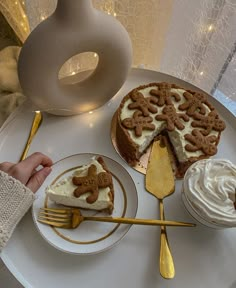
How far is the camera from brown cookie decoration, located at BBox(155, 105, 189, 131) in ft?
2.41

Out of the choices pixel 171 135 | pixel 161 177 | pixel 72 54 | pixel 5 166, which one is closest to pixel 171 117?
pixel 171 135

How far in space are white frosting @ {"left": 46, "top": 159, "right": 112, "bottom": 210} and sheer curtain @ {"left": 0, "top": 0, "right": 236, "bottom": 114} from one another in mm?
410

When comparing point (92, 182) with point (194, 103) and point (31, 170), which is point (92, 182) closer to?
point (31, 170)

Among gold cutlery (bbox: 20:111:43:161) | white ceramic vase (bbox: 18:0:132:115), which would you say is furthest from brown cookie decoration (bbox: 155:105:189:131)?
gold cutlery (bbox: 20:111:43:161)

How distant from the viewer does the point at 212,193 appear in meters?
0.59

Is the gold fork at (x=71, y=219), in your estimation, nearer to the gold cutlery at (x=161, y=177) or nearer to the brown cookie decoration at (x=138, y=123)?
the gold cutlery at (x=161, y=177)

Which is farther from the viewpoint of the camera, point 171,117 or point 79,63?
point 79,63

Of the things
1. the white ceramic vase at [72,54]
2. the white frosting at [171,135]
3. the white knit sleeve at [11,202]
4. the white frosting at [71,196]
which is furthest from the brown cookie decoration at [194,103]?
the white knit sleeve at [11,202]

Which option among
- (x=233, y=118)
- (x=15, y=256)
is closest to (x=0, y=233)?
(x=15, y=256)

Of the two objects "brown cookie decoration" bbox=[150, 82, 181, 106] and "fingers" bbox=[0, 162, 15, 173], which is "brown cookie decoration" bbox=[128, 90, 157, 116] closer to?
"brown cookie decoration" bbox=[150, 82, 181, 106]

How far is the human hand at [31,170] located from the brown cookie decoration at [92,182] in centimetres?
7

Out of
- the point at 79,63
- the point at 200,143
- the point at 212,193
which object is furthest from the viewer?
the point at 79,63

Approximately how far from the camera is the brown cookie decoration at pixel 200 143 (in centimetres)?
71

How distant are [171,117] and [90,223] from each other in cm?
28
